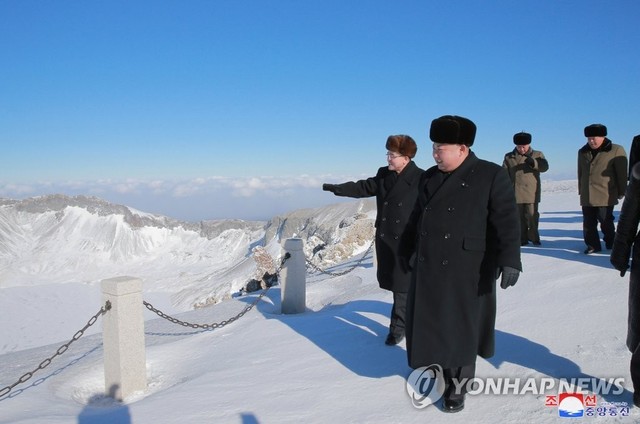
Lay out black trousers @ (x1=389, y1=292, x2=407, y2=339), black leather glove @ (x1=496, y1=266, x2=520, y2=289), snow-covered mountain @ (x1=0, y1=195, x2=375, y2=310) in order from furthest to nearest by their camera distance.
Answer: snow-covered mountain @ (x1=0, y1=195, x2=375, y2=310) → black trousers @ (x1=389, y1=292, x2=407, y2=339) → black leather glove @ (x1=496, y1=266, x2=520, y2=289)

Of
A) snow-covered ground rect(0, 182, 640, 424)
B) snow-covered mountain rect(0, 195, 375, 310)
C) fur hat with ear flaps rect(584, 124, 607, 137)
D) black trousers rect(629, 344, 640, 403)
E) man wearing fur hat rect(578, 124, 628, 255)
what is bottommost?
snow-covered mountain rect(0, 195, 375, 310)

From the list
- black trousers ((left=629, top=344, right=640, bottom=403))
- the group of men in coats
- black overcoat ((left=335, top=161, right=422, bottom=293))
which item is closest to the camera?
black trousers ((left=629, top=344, right=640, bottom=403))

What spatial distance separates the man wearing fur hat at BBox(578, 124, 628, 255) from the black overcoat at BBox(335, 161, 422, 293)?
13.2 ft

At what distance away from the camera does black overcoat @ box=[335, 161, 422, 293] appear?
4.59 m

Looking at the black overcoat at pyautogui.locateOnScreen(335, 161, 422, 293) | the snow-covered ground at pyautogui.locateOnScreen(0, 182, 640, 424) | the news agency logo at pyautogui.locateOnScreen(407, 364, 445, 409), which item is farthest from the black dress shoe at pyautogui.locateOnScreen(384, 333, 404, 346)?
the news agency logo at pyautogui.locateOnScreen(407, 364, 445, 409)

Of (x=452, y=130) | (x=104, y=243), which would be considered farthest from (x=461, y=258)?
(x=104, y=243)

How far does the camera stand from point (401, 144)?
182 inches

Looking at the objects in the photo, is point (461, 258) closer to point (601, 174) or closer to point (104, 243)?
point (601, 174)

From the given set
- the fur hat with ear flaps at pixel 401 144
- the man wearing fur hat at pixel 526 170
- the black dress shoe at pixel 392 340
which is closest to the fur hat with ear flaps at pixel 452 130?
the fur hat with ear flaps at pixel 401 144

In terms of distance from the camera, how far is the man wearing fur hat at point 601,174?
6945 millimetres

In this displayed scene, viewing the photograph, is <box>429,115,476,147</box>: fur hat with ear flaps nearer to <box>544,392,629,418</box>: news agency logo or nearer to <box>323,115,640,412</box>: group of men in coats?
<box>323,115,640,412</box>: group of men in coats

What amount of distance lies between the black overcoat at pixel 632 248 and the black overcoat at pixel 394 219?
1.88 meters

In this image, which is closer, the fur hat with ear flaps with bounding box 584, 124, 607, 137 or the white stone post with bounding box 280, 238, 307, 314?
the fur hat with ear flaps with bounding box 584, 124, 607, 137

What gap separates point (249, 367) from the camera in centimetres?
466
